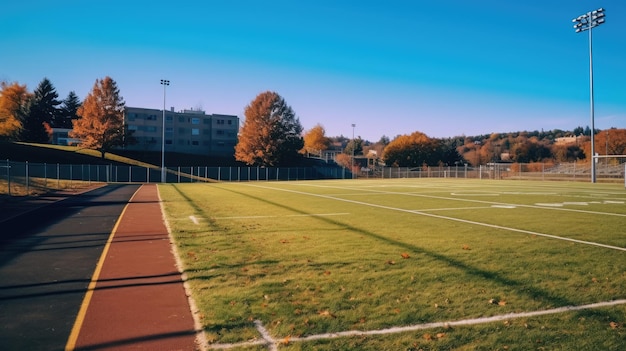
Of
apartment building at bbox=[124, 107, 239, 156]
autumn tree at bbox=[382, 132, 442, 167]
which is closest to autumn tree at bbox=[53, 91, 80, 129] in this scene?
apartment building at bbox=[124, 107, 239, 156]

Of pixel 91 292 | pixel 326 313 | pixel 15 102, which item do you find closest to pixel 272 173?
pixel 15 102

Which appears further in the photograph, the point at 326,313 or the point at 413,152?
the point at 413,152

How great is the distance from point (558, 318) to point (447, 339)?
5.52 ft

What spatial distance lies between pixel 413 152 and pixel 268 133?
131ft

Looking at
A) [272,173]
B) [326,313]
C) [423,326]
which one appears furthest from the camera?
[272,173]

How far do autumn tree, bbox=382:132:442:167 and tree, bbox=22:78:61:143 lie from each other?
73.1 m

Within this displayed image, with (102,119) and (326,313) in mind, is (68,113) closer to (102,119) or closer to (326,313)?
(102,119)

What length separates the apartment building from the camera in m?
87.8

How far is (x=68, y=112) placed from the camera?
10588cm

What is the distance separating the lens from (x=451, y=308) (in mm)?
5852

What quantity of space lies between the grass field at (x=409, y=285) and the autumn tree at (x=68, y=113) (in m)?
108

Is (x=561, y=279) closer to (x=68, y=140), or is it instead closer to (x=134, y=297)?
(x=134, y=297)

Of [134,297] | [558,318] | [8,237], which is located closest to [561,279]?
[558,318]

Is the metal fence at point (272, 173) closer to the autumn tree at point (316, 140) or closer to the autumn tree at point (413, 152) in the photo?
the autumn tree at point (413, 152)
